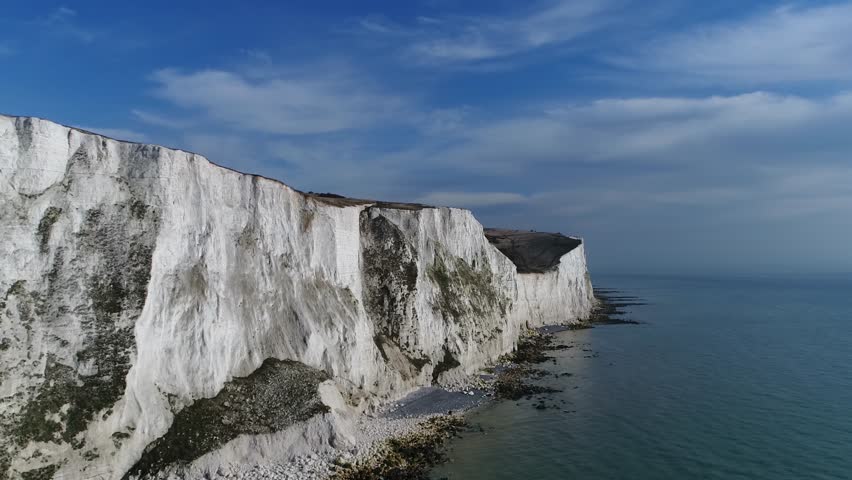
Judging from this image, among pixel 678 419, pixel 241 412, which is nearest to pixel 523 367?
pixel 678 419

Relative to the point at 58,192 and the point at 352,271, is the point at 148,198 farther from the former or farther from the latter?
the point at 352,271

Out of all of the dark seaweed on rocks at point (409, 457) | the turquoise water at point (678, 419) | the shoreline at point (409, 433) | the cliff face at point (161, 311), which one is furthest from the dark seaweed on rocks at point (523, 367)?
the dark seaweed on rocks at point (409, 457)

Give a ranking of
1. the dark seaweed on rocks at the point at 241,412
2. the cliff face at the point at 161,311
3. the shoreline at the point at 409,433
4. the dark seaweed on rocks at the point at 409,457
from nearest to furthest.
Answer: the cliff face at the point at 161,311 → the dark seaweed on rocks at the point at 241,412 → the shoreline at the point at 409,433 → the dark seaweed on rocks at the point at 409,457

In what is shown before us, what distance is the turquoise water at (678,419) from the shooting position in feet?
68.9

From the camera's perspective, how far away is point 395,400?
93.3 ft

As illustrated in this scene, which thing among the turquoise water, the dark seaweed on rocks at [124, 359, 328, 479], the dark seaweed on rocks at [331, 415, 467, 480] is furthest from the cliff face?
the turquoise water

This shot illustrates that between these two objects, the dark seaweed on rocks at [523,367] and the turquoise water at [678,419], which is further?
the dark seaweed on rocks at [523,367]

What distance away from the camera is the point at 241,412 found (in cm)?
2056

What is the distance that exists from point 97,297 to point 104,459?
5525 millimetres

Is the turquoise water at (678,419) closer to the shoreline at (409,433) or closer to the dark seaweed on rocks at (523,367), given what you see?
the shoreline at (409,433)

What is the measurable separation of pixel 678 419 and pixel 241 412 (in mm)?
22137

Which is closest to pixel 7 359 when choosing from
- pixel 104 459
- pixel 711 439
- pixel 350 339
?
pixel 104 459

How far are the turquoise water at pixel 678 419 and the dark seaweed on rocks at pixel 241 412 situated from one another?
677 cm

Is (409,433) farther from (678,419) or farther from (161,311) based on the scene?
(678,419)
